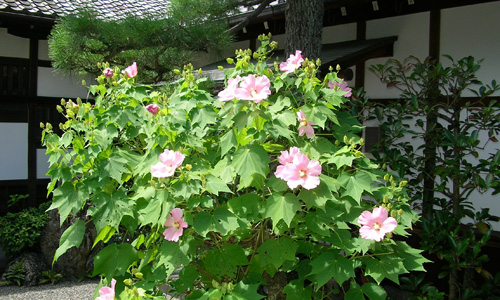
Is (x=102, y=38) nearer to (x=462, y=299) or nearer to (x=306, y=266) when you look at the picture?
(x=306, y=266)

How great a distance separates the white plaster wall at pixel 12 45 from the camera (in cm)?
732

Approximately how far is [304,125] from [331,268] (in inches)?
24.8

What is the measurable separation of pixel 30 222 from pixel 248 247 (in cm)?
529

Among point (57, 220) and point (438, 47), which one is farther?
point (57, 220)

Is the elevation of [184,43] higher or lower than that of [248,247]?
higher

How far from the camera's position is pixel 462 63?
13.3ft

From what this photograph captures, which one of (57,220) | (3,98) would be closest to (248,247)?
(57,220)

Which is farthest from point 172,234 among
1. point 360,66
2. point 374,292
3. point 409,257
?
point 360,66

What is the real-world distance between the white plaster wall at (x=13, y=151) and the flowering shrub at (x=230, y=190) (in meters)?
5.77

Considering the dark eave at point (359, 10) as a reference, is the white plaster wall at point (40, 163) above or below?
below

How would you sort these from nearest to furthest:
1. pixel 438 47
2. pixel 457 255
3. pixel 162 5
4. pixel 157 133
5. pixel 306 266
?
pixel 157 133, pixel 306 266, pixel 457 255, pixel 438 47, pixel 162 5

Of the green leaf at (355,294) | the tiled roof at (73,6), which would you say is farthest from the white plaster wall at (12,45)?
the green leaf at (355,294)

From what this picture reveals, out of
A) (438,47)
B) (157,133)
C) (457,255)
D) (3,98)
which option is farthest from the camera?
(3,98)

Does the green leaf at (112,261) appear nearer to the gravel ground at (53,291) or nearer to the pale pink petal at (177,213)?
the pale pink petal at (177,213)
